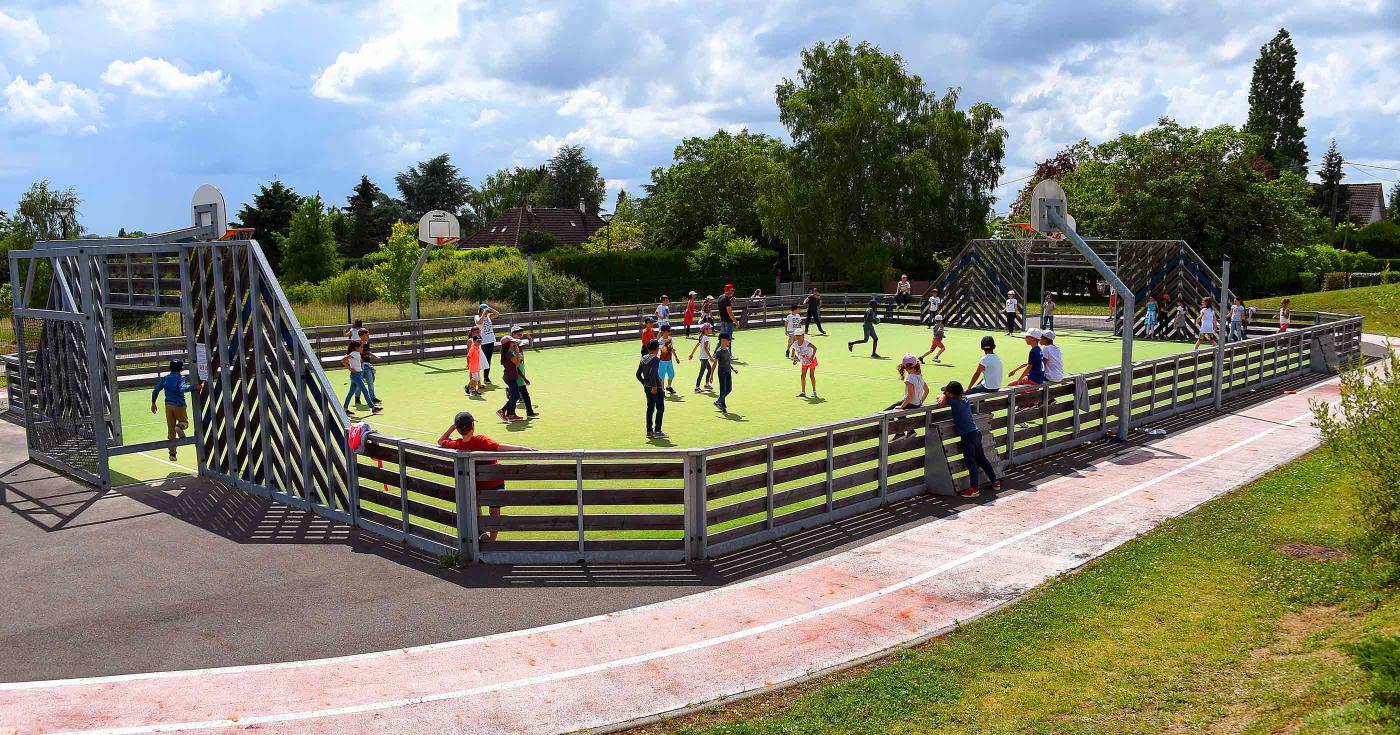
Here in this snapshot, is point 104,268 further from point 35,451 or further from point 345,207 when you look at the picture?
point 345,207

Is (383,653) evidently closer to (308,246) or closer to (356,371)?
(356,371)

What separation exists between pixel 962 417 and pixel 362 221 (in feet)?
239

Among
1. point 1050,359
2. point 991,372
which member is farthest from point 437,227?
point 1050,359

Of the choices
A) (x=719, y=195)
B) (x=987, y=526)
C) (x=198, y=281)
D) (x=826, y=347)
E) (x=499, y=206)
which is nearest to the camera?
(x=987, y=526)

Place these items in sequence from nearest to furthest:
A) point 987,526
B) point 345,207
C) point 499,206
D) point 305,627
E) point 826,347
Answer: point 305,627
point 987,526
point 826,347
point 345,207
point 499,206

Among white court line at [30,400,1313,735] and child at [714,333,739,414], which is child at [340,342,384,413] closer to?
child at [714,333,739,414]

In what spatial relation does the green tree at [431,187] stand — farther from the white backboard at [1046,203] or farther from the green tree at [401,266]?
the white backboard at [1046,203]

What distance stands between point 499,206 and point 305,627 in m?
112

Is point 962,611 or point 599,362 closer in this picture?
point 962,611

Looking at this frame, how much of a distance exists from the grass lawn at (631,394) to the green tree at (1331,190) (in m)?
66.4

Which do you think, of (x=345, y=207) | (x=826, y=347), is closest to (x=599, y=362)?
(x=826, y=347)

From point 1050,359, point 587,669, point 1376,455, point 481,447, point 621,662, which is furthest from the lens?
point 1050,359

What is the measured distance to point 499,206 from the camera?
116 metres

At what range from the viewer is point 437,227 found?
31.3 m
